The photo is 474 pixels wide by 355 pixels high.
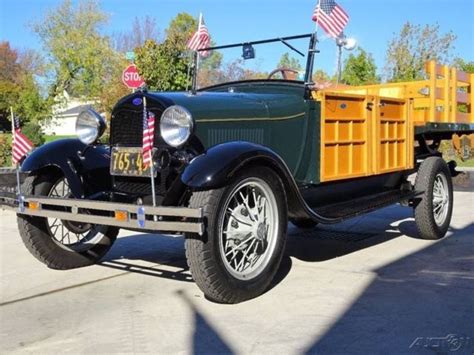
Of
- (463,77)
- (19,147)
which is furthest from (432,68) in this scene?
(19,147)

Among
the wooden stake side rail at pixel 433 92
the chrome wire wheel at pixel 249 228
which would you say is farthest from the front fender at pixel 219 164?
the wooden stake side rail at pixel 433 92

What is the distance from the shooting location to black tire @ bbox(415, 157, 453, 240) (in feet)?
21.0

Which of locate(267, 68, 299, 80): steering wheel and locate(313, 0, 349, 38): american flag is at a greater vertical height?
locate(313, 0, 349, 38): american flag

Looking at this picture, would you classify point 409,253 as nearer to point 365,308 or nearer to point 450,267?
point 450,267

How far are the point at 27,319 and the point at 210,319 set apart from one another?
1.24 m

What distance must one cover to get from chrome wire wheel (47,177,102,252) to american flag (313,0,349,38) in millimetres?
2836

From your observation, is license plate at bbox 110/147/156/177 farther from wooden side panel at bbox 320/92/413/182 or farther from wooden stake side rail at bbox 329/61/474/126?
wooden stake side rail at bbox 329/61/474/126

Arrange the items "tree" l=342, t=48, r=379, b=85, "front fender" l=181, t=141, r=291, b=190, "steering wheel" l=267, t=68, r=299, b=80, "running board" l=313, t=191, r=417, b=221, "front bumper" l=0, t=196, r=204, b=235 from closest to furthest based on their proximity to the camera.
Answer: "front bumper" l=0, t=196, r=204, b=235, "front fender" l=181, t=141, r=291, b=190, "running board" l=313, t=191, r=417, b=221, "steering wheel" l=267, t=68, r=299, b=80, "tree" l=342, t=48, r=379, b=85

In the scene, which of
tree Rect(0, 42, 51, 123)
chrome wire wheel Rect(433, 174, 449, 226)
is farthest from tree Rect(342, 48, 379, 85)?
chrome wire wheel Rect(433, 174, 449, 226)

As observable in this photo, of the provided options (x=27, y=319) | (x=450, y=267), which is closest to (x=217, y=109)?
(x=27, y=319)

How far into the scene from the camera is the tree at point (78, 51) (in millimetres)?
33812

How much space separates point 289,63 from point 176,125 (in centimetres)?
227

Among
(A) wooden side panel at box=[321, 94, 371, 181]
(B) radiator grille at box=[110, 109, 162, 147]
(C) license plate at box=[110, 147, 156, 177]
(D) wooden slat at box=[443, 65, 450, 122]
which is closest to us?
(C) license plate at box=[110, 147, 156, 177]

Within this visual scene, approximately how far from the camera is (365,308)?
3.96m
